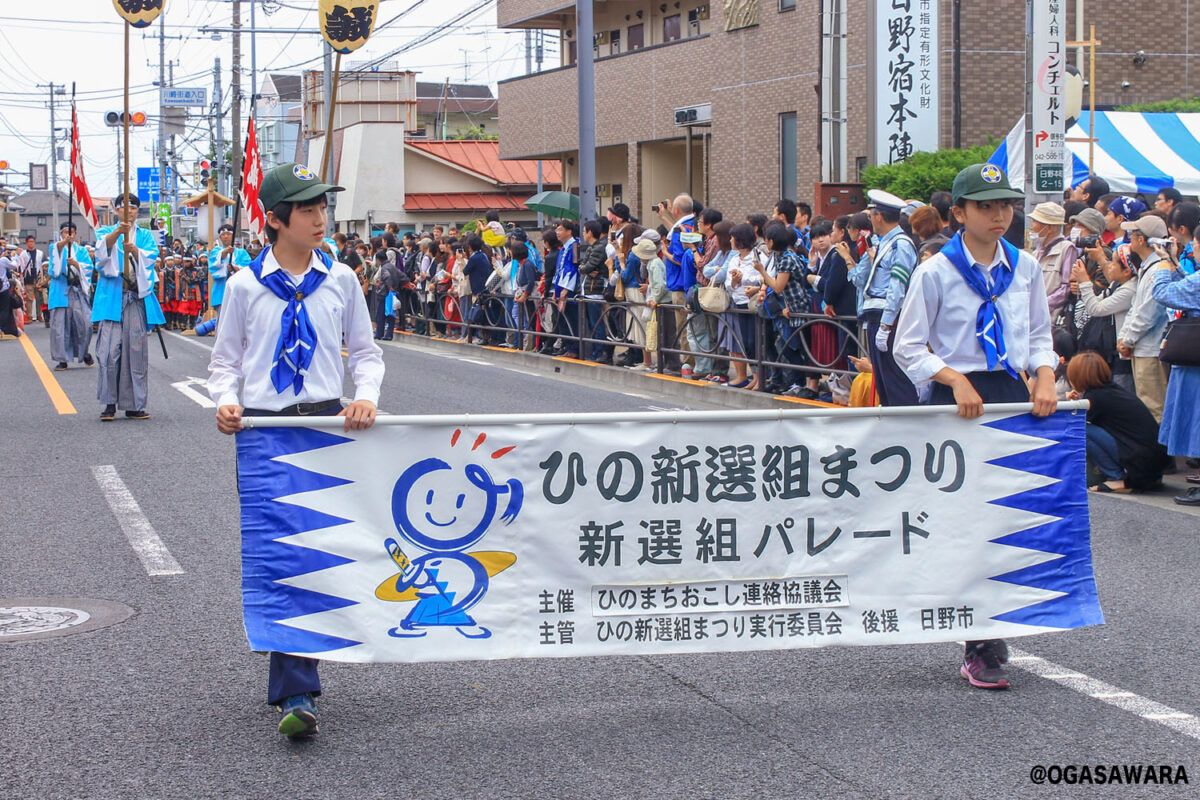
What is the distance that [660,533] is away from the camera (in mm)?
4867

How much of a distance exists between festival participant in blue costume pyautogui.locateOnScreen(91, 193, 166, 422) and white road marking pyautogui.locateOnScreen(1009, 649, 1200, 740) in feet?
32.2

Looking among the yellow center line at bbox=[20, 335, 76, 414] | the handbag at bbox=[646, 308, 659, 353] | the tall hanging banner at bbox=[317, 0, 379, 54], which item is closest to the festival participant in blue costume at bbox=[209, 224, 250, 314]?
the yellow center line at bbox=[20, 335, 76, 414]

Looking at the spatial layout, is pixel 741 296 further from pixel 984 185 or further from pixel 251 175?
pixel 984 185

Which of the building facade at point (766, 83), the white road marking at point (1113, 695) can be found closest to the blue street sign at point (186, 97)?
the building facade at point (766, 83)

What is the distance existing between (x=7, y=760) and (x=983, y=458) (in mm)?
3644

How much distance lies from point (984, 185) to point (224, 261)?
53.6 feet

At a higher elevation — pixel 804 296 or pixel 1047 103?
pixel 1047 103

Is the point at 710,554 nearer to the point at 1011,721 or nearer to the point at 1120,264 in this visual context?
the point at 1011,721

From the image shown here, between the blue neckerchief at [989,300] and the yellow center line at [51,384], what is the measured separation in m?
11.7

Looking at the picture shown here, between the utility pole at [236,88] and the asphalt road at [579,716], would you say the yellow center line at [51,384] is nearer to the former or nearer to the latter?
the asphalt road at [579,716]

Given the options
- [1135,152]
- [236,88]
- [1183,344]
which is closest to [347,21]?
[1183,344]

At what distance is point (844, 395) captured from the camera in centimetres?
1289

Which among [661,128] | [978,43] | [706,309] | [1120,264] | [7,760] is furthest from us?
[661,128]

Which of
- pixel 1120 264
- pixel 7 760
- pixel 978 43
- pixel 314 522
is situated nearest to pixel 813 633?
pixel 314 522
